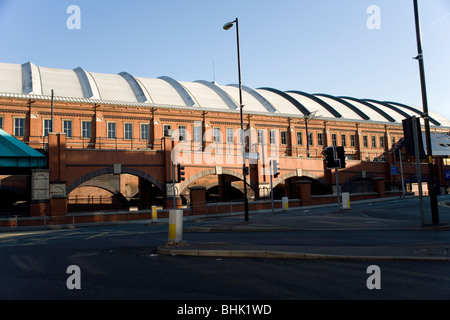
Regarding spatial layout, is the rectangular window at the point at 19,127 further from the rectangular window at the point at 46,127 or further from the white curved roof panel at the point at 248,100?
the white curved roof panel at the point at 248,100

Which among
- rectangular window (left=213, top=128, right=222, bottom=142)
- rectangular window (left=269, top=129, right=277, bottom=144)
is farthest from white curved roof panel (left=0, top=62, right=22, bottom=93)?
rectangular window (left=269, top=129, right=277, bottom=144)

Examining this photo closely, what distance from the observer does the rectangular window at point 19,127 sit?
115ft

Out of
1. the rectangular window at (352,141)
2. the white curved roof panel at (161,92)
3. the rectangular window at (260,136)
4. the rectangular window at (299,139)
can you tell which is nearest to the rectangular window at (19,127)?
the white curved roof panel at (161,92)

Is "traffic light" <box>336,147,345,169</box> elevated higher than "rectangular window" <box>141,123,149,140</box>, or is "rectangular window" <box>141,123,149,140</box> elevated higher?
Result: "rectangular window" <box>141,123,149,140</box>

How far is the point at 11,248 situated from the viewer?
12680 mm

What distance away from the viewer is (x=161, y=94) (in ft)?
144

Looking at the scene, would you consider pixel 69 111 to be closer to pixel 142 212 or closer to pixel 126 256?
pixel 142 212

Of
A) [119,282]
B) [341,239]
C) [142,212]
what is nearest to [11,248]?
[119,282]

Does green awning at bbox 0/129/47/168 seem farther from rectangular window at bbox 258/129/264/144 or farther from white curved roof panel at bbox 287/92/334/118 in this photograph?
white curved roof panel at bbox 287/92/334/118

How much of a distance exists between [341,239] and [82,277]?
299 inches

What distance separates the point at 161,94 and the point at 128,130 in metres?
6.89

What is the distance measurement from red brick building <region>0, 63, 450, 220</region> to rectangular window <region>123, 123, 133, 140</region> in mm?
106

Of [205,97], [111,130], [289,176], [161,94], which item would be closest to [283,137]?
[289,176]

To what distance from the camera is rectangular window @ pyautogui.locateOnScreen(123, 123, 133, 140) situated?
39.3 meters
